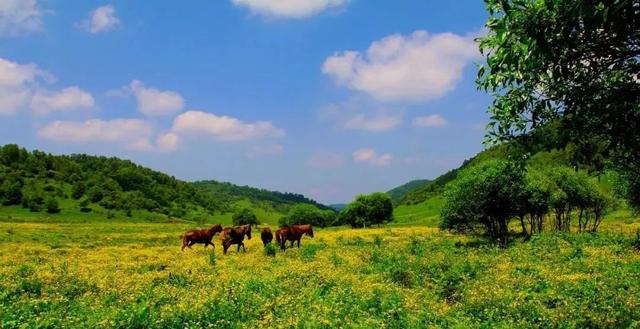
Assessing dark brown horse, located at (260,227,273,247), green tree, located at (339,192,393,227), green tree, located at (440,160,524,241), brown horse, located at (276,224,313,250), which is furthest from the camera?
green tree, located at (339,192,393,227)

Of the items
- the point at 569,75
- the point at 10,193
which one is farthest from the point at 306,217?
the point at 569,75

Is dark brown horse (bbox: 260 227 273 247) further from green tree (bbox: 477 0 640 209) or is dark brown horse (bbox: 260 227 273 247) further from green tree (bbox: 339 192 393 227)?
green tree (bbox: 339 192 393 227)

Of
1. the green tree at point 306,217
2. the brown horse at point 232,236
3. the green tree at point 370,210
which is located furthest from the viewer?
the green tree at point 306,217

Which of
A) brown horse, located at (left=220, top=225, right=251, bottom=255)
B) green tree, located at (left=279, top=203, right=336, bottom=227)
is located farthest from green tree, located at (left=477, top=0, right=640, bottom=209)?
green tree, located at (left=279, top=203, right=336, bottom=227)

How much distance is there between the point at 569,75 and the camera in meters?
11.7

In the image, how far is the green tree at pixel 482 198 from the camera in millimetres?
43031

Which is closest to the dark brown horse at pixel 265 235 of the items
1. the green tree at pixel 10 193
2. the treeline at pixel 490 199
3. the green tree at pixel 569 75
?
the treeline at pixel 490 199

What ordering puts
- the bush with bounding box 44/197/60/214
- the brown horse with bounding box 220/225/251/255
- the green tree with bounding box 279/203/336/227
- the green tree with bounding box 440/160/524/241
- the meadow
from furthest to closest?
the bush with bounding box 44/197/60/214 → the green tree with bounding box 279/203/336/227 → the green tree with bounding box 440/160/524/241 → the brown horse with bounding box 220/225/251/255 → the meadow

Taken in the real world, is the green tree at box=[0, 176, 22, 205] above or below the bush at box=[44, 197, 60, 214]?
above

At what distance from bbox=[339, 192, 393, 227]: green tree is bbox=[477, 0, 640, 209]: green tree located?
13452 cm

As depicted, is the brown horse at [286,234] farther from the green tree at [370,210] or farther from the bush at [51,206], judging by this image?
the bush at [51,206]

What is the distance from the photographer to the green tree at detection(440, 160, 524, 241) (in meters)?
43.0

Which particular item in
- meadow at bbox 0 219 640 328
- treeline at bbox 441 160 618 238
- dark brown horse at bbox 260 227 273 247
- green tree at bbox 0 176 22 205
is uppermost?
green tree at bbox 0 176 22 205

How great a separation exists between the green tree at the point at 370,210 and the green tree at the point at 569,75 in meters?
135
